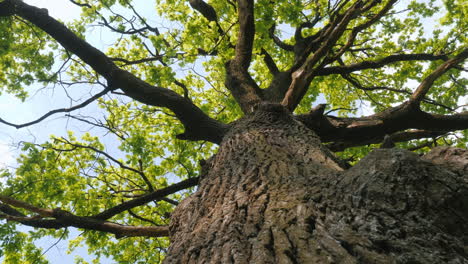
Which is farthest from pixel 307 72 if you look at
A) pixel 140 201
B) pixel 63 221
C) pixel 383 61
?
pixel 63 221

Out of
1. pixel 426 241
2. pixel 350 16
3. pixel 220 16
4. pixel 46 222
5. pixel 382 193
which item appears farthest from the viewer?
pixel 220 16

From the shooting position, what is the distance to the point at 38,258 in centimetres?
630

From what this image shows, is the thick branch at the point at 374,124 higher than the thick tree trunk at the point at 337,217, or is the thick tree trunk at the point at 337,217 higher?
the thick branch at the point at 374,124

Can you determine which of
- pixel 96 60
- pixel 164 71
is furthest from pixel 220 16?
Answer: pixel 96 60

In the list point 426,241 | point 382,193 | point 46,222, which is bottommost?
point 426,241

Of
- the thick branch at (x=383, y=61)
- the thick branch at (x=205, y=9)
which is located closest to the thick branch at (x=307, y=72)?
the thick branch at (x=383, y=61)

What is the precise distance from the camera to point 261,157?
2.73 meters

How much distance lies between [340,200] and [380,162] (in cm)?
31

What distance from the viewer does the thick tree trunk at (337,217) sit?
1.20m

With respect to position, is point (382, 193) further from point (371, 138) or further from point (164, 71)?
point (164, 71)

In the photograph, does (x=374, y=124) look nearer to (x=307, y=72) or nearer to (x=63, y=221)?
(x=307, y=72)

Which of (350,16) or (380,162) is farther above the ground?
(350,16)

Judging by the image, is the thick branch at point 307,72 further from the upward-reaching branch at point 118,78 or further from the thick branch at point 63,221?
the thick branch at point 63,221

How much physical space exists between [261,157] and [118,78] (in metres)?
2.76
